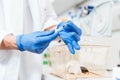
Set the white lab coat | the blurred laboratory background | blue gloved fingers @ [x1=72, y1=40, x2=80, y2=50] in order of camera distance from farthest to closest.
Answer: the blurred laboratory background, the white lab coat, blue gloved fingers @ [x1=72, y1=40, x2=80, y2=50]

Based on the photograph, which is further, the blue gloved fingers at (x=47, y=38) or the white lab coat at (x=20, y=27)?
the white lab coat at (x=20, y=27)

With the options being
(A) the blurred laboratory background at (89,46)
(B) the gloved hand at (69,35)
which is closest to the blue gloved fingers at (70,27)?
(B) the gloved hand at (69,35)

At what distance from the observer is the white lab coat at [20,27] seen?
36.4 inches

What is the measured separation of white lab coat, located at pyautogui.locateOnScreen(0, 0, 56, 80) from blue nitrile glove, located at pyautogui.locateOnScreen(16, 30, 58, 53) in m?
0.08

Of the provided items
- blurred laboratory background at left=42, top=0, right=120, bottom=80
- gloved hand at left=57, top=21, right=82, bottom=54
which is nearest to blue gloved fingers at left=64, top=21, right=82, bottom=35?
gloved hand at left=57, top=21, right=82, bottom=54

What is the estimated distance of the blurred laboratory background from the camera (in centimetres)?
119

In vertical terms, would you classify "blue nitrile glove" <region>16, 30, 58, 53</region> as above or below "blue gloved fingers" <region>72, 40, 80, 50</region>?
above

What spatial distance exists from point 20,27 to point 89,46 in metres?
0.53

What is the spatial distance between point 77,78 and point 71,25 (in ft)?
1.01

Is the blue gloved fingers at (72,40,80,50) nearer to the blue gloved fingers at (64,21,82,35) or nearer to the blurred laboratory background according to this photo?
the blue gloved fingers at (64,21,82,35)

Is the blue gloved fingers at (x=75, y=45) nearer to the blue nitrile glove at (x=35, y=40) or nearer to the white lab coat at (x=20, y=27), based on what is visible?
the blue nitrile glove at (x=35, y=40)

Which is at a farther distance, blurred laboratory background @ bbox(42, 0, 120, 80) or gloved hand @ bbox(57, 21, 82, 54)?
blurred laboratory background @ bbox(42, 0, 120, 80)

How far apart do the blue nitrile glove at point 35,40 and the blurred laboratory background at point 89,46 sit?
0.19 meters

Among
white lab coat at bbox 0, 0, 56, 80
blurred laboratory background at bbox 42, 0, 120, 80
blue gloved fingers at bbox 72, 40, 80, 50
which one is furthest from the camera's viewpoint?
blurred laboratory background at bbox 42, 0, 120, 80
